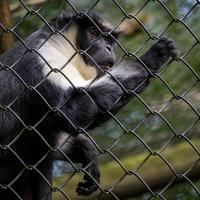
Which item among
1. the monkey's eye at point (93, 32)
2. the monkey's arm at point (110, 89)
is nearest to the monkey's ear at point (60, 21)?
the monkey's eye at point (93, 32)

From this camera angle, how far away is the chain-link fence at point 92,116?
14.0 feet

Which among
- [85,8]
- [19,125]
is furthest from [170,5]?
[19,125]

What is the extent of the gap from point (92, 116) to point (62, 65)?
0.31 m

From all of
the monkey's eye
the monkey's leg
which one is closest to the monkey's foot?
the monkey's leg

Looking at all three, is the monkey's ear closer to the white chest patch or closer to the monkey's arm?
the white chest patch

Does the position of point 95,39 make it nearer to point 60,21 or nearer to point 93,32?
point 93,32

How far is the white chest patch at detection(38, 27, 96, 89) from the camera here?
4.31 metres

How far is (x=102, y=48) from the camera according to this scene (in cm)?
487

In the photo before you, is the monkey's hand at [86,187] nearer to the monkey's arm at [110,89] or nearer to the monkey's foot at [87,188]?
the monkey's foot at [87,188]

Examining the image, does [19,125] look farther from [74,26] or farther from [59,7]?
[59,7]

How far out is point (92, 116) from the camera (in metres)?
4.40

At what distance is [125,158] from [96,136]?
550mm

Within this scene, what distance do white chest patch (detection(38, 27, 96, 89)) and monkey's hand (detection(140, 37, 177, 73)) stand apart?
1.18ft

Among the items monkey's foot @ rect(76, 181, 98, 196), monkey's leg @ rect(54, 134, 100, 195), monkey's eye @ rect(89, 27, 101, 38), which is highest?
monkey's eye @ rect(89, 27, 101, 38)
